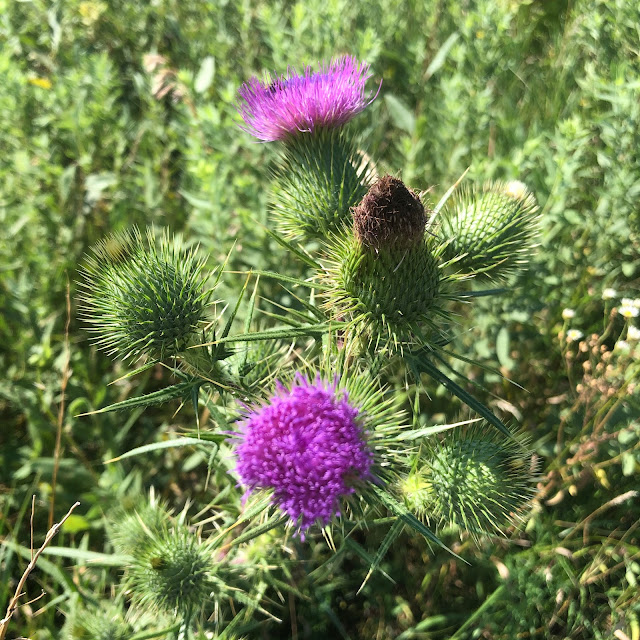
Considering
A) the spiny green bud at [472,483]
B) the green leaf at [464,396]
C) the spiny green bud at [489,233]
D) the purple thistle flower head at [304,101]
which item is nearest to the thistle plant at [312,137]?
the purple thistle flower head at [304,101]

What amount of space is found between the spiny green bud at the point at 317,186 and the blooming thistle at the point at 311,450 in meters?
0.86

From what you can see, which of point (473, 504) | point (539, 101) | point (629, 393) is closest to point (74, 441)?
point (473, 504)

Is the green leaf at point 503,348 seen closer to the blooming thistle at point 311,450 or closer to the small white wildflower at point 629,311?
the small white wildflower at point 629,311

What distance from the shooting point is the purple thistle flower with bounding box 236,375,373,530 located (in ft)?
5.79

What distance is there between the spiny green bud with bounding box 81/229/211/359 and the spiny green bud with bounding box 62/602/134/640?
1.27 m

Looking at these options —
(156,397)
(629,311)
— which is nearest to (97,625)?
(156,397)

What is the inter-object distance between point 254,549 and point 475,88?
335 cm

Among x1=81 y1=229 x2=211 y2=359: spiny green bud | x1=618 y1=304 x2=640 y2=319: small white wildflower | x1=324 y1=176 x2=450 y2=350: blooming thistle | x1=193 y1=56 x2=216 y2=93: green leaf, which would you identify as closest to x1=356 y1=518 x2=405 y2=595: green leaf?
x1=324 y1=176 x2=450 y2=350: blooming thistle

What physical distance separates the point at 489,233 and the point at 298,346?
1.48m

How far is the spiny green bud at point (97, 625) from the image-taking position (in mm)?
2389

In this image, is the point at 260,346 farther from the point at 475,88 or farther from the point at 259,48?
the point at 259,48

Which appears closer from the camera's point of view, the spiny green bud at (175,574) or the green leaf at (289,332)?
the green leaf at (289,332)

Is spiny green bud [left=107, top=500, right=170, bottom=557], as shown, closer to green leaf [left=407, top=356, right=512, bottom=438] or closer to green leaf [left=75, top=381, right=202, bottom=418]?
green leaf [left=75, top=381, right=202, bottom=418]

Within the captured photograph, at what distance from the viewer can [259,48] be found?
499 cm
